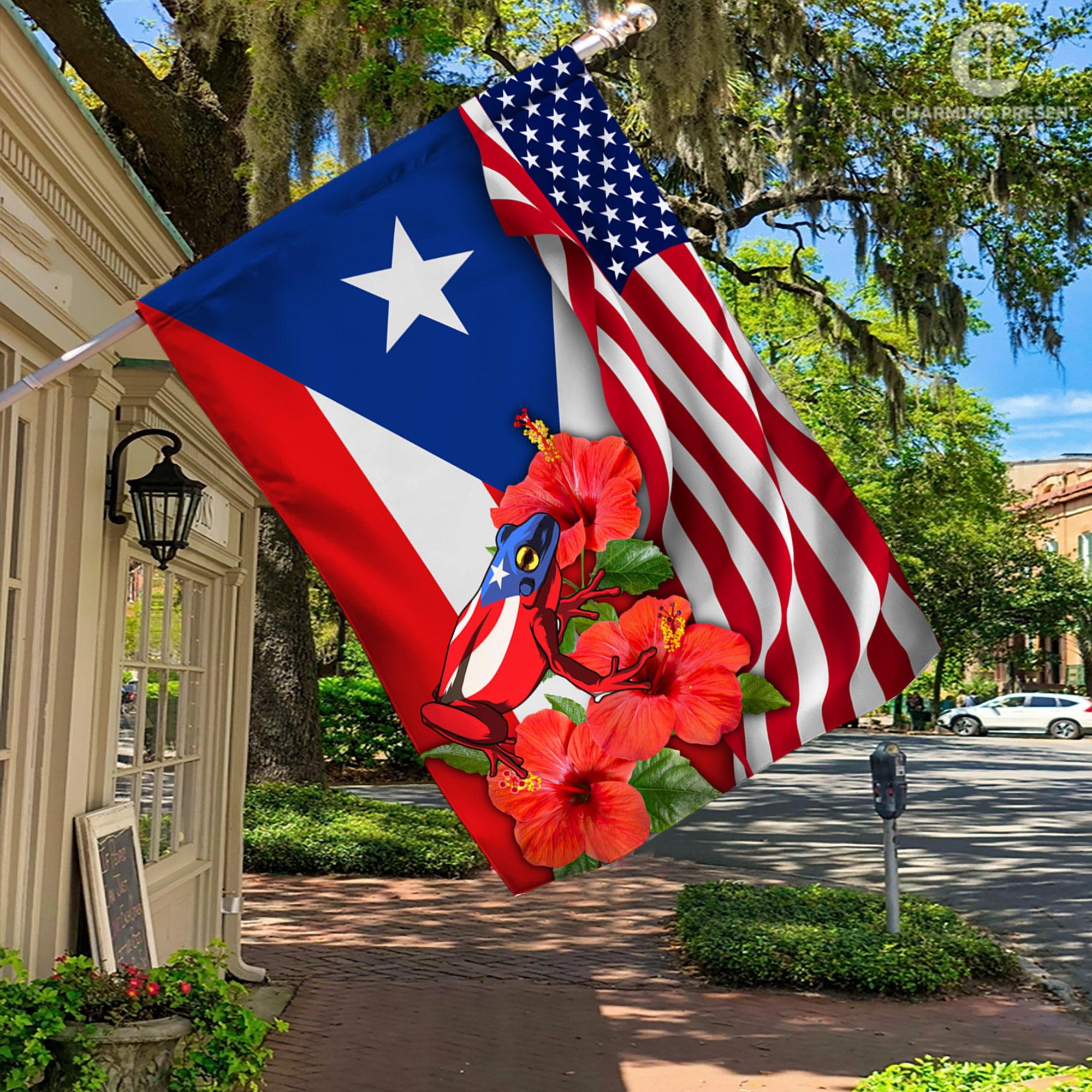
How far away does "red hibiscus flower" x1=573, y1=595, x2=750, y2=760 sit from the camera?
3.10 m

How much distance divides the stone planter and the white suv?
3878 centimetres

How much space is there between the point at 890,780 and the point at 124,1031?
19.5ft

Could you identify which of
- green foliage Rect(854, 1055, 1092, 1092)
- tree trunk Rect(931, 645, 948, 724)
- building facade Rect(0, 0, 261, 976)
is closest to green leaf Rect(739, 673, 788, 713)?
green foliage Rect(854, 1055, 1092, 1092)

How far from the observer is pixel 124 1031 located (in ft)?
12.7

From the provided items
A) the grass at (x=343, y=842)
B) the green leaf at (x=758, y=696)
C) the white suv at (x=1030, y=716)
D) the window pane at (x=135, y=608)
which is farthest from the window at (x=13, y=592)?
the white suv at (x=1030, y=716)

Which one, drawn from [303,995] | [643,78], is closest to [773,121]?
[643,78]

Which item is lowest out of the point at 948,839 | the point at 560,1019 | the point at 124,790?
the point at 560,1019

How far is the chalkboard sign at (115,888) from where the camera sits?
14.8 feet

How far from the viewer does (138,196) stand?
4.61 metres

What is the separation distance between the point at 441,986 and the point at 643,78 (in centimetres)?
762

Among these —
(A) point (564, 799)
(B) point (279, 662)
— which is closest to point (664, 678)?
(A) point (564, 799)

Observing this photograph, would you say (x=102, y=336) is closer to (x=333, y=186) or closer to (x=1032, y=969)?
(x=333, y=186)

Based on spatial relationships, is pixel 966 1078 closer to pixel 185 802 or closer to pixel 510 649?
pixel 510 649

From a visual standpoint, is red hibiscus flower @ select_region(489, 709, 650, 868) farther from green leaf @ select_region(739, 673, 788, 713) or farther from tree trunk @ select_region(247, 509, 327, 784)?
tree trunk @ select_region(247, 509, 327, 784)
